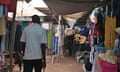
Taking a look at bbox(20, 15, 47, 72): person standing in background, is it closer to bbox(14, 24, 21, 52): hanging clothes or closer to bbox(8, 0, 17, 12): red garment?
bbox(8, 0, 17, 12): red garment

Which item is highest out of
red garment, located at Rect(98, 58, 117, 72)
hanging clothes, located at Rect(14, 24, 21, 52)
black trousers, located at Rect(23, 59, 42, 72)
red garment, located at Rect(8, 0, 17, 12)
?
red garment, located at Rect(8, 0, 17, 12)

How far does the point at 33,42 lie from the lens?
648 cm

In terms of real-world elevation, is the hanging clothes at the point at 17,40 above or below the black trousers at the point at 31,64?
above

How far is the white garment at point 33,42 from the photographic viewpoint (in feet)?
21.2

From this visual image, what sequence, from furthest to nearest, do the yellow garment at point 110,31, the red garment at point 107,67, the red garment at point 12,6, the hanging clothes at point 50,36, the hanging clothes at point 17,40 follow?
the hanging clothes at point 50,36 < the hanging clothes at point 17,40 < the yellow garment at point 110,31 < the red garment at point 12,6 < the red garment at point 107,67

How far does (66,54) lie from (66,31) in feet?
5.64

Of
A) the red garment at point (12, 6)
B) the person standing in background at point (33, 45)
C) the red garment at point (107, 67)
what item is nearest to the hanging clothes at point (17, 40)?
the person standing in background at point (33, 45)

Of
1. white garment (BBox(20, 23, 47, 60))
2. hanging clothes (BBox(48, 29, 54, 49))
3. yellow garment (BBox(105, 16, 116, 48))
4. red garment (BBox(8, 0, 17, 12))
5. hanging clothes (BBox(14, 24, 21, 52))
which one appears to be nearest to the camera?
red garment (BBox(8, 0, 17, 12))

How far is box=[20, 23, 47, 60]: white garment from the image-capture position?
21.2 ft

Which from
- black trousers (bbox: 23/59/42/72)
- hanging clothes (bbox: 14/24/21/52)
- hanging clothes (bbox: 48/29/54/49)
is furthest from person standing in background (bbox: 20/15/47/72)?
hanging clothes (bbox: 48/29/54/49)

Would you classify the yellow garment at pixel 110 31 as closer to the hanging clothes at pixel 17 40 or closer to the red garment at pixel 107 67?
the red garment at pixel 107 67

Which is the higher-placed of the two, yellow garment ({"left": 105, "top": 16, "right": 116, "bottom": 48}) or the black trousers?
yellow garment ({"left": 105, "top": 16, "right": 116, "bottom": 48})

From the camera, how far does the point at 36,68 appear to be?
6660 millimetres

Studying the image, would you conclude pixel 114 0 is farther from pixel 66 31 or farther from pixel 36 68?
pixel 66 31
